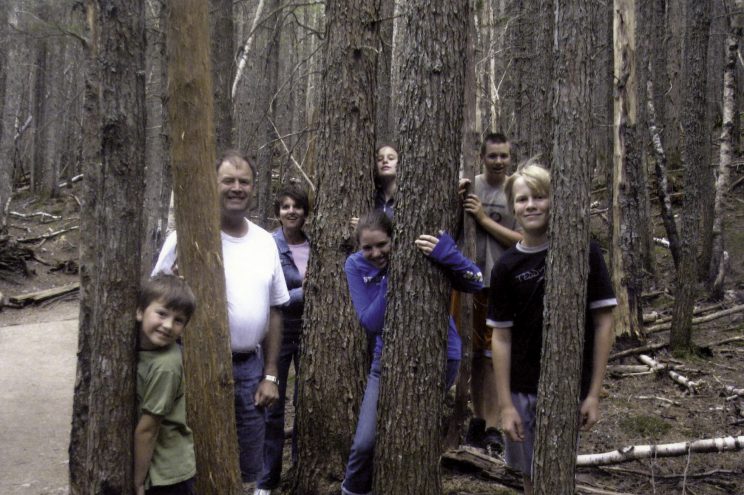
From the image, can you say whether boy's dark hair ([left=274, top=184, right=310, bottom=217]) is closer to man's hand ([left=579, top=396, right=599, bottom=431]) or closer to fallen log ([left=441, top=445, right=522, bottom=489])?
fallen log ([left=441, top=445, right=522, bottom=489])

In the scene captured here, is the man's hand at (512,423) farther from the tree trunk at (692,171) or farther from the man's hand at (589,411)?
the tree trunk at (692,171)

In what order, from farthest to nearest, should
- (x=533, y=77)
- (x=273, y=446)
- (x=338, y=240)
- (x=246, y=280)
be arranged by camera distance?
(x=533, y=77), (x=273, y=446), (x=338, y=240), (x=246, y=280)

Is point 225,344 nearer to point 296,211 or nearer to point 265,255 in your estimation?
point 265,255

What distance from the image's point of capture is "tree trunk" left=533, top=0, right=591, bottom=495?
10.4 ft

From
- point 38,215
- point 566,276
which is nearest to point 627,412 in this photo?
point 566,276

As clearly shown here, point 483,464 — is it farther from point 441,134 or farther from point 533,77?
point 533,77

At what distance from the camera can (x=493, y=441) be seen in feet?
17.8

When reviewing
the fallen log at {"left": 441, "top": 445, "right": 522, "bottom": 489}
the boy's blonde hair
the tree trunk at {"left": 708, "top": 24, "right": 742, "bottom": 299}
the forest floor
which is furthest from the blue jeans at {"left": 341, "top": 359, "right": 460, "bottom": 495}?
the tree trunk at {"left": 708, "top": 24, "right": 742, "bottom": 299}

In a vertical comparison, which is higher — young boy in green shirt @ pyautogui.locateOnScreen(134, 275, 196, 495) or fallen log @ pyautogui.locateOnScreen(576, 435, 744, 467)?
young boy in green shirt @ pyautogui.locateOnScreen(134, 275, 196, 495)

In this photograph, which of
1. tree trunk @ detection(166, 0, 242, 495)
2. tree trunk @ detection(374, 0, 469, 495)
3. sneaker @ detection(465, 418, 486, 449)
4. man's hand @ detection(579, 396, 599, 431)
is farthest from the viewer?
sneaker @ detection(465, 418, 486, 449)

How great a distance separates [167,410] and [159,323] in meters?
0.39

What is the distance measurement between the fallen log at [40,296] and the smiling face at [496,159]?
1081cm

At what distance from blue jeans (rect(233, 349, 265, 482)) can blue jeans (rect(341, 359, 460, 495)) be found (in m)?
0.60

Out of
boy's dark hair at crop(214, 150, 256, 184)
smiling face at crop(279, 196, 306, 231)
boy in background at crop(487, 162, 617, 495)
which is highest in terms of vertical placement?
boy's dark hair at crop(214, 150, 256, 184)
